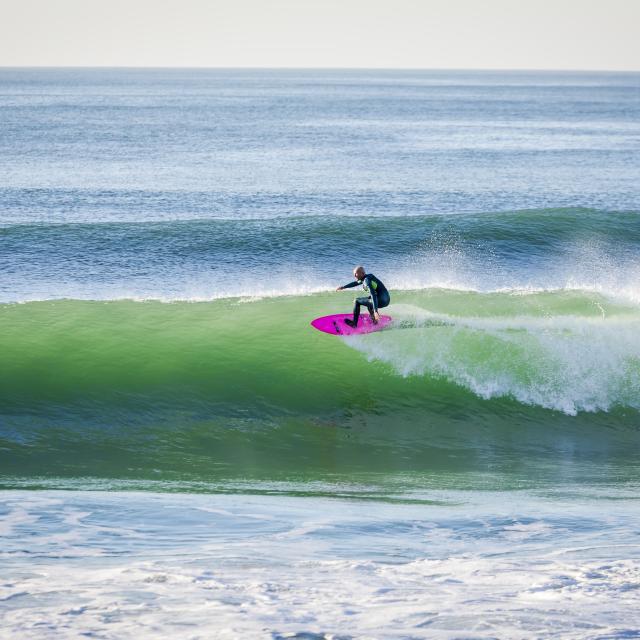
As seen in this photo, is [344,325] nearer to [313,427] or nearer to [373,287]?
[373,287]

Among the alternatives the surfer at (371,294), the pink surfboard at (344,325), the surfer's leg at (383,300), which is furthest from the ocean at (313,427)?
the surfer's leg at (383,300)

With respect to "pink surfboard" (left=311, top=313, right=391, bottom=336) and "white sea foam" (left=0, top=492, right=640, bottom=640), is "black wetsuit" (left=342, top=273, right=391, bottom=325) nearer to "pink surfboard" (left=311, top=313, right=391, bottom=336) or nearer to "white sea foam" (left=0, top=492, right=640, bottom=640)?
"pink surfboard" (left=311, top=313, right=391, bottom=336)

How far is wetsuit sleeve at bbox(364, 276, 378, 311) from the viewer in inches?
635

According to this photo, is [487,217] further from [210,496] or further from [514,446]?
[210,496]

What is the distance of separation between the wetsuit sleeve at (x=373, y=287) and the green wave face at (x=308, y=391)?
2.98 feet

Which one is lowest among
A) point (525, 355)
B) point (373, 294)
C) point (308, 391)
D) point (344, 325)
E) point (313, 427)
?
point (313, 427)

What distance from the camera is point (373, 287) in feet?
53.6

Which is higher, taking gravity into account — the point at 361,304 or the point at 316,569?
the point at 361,304

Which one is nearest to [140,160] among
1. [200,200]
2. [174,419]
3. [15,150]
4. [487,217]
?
[15,150]

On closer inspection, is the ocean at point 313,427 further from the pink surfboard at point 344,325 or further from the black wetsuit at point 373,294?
the black wetsuit at point 373,294

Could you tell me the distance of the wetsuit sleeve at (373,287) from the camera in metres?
16.1

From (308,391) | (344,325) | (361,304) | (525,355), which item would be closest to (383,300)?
(361,304)

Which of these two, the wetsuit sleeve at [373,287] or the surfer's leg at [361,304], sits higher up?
the wetsuit sleeve at [373,287]

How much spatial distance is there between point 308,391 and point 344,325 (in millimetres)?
1952
